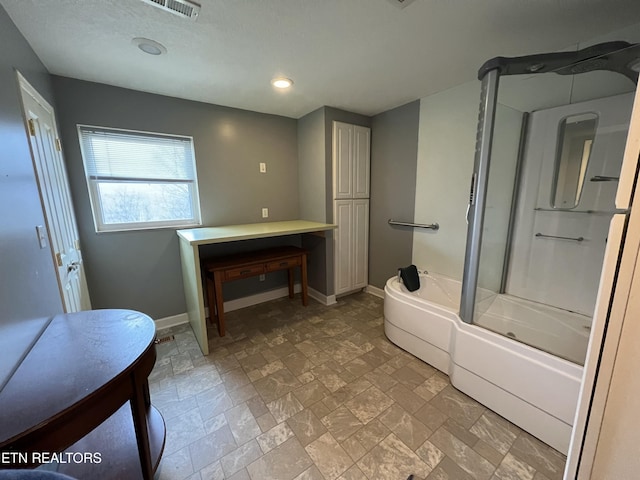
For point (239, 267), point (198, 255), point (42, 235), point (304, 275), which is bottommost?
point (304, 275)

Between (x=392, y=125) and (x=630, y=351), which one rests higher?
(x=392, y=125)

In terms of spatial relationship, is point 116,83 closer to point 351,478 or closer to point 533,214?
point 351,478

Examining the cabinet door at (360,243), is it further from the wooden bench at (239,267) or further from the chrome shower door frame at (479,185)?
the chrome shower door frame at (479,185)

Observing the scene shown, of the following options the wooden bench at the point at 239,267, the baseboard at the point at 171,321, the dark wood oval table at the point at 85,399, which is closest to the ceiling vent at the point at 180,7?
the dark wood oval table at the point at 85,399

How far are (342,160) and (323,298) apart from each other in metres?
1.67

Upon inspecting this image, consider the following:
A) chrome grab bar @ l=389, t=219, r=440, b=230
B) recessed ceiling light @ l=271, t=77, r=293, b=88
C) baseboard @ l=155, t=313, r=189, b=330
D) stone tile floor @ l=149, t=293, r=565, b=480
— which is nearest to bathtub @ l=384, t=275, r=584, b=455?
stone tile floor @ l=149, t=293, r=565, b=480

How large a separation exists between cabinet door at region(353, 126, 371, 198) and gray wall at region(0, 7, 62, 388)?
2606 mm

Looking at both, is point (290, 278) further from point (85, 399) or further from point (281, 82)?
point (85, 399)

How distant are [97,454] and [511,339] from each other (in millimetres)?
2286

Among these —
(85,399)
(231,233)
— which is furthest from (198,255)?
(85,399)

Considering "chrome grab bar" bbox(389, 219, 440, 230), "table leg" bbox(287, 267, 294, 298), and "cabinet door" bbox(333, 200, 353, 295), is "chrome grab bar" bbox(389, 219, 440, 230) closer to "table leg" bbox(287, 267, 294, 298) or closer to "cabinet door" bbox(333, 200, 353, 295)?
"cabinet door" bbox(333, 200, 353, 295)

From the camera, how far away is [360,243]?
3.27 metres

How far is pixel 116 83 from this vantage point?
2.10 m

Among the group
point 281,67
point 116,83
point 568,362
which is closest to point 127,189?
point 116,83
